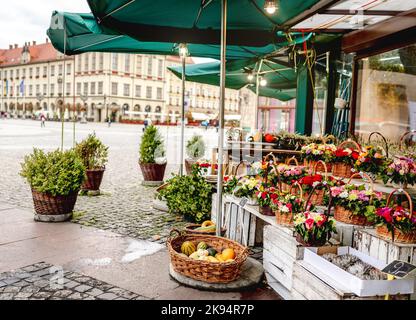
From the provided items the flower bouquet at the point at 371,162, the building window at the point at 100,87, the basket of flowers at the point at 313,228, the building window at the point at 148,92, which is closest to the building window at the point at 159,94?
the building window at the point at 148,92

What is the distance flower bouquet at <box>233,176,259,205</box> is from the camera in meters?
4.46

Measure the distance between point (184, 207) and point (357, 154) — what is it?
2.67 metres

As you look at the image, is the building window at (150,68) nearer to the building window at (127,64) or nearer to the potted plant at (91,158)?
the building window at (127,64)

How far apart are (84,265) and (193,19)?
3175 millimetres

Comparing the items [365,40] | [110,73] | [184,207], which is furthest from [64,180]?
[110,73]

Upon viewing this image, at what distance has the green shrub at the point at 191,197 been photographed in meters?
6.03

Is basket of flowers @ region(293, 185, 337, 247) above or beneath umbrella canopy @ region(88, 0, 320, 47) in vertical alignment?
beneath

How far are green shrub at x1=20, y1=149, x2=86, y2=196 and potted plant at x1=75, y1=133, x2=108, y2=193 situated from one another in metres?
1.90

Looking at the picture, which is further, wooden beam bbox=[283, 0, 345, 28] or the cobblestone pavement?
wooden beam bbox=[283, 0, 345, 28]

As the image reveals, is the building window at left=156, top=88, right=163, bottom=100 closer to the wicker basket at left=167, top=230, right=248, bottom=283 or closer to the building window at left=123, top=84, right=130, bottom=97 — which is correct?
the building window at left=123, top=84, right=130, bottom=97

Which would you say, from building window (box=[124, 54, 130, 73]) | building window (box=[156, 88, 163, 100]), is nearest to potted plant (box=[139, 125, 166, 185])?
building window (box=[124, 54, 130, 73])

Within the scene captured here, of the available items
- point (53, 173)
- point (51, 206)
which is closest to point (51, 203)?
point (51, 206)

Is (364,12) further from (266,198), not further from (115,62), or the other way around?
(115,62)
